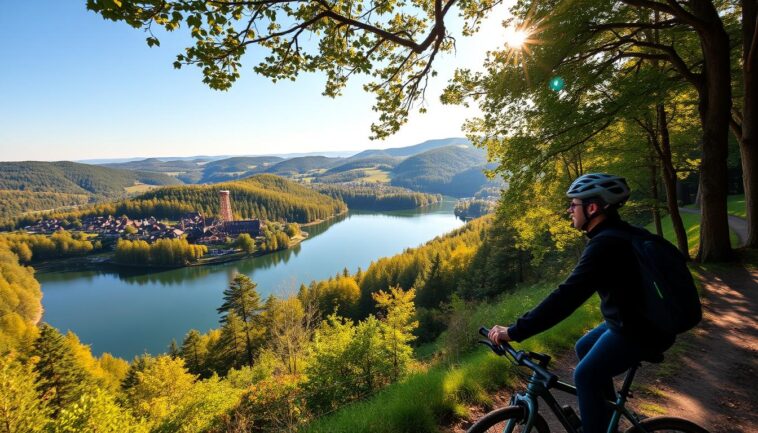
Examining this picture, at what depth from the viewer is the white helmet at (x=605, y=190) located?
2459mm

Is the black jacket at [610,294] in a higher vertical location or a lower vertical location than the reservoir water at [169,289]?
higher

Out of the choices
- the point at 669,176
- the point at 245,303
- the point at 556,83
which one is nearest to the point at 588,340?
the point at 556,83

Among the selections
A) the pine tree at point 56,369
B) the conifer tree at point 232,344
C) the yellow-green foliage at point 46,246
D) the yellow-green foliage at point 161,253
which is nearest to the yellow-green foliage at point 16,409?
the pine tree at point 56,369

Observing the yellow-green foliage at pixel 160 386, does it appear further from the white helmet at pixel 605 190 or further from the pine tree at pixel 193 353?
the white helmet at pixel 605 190

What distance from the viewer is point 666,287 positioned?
79.0 inches

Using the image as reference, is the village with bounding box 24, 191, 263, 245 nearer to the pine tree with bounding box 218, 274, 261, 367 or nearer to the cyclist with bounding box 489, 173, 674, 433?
the pine tree with bounding box 218, 274, 261, 367

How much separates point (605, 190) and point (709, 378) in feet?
16.7

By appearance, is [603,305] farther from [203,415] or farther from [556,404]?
[203,415]

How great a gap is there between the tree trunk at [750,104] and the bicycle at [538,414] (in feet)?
36.3

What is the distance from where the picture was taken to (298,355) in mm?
21141

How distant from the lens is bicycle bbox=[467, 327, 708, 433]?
2457 mm

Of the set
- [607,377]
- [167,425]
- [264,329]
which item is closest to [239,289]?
[264,329]

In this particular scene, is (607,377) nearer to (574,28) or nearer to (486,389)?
(486,389)

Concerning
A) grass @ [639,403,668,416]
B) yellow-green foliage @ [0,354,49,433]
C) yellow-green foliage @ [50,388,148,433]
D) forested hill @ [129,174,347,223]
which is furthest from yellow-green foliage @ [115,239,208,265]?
grass @ [639,403,668,416]
